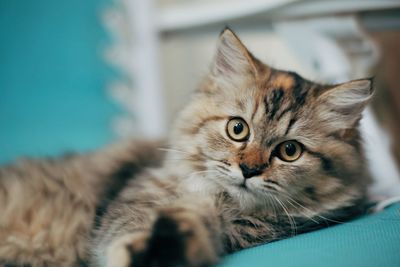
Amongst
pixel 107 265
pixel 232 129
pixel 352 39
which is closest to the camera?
pixel 107 265

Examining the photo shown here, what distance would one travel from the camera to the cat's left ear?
116cm

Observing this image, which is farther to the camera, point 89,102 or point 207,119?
point 89,102

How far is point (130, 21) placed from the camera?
2.48 metres

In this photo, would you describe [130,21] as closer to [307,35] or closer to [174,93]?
[174,93]

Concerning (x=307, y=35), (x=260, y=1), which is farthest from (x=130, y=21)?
(x=307, y=35)

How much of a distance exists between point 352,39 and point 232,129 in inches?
25.0

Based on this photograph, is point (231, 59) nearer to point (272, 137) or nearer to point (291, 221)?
point (272, 137)

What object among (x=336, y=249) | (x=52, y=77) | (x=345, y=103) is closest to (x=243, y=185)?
(x=336, y=249)

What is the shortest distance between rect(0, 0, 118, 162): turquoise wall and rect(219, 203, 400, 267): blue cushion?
1.37m

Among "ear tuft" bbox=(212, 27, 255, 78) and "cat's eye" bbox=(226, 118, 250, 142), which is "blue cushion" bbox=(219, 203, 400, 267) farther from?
"ear tuft" bbox=(212, 27, 255, 78)

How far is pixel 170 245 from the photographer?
863 millimetres

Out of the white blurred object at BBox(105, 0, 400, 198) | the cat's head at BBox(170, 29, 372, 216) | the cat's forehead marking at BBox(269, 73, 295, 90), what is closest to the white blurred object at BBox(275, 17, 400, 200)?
the white blurred object at BBox(105, 0, 400, 198)

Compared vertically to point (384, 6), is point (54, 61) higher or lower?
lower

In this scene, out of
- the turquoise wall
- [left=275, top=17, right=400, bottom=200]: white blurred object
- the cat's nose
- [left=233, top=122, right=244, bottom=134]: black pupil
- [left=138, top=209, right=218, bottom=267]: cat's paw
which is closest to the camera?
[left=138, top=209, right=218, bottom=267]: cat's paw
